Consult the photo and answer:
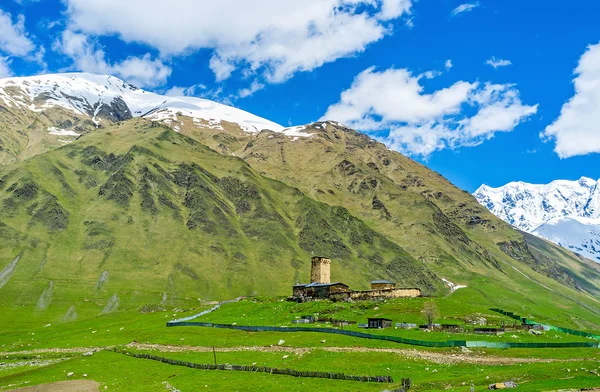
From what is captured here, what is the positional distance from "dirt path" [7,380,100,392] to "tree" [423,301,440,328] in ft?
190

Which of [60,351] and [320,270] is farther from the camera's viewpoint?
[320,270]

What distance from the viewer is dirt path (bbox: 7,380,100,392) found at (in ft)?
227

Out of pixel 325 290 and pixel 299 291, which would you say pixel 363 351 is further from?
pixel 299 291

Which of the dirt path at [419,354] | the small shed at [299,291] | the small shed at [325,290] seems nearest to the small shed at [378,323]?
the dirt path at [419,354]

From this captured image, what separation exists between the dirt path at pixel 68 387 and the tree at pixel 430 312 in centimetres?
5800

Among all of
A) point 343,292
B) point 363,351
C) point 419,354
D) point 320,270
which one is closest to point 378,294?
point 343,292

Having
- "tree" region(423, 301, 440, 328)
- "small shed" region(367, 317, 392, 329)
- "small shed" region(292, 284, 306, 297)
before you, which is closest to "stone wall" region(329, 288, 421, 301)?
"small shed" region(292, 284, 306, 297)

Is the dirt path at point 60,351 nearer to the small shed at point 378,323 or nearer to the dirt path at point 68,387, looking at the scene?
the dirt path at point 68,387

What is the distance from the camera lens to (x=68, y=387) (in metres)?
70.8

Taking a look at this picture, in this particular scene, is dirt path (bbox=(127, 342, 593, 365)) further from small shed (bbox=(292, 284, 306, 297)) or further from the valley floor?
small shed (bbox=(292, 284, 306, 297))

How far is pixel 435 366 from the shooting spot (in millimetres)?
70500

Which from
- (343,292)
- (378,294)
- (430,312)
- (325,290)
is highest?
(325,290)

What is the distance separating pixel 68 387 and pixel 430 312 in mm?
65444

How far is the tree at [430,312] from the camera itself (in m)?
103
